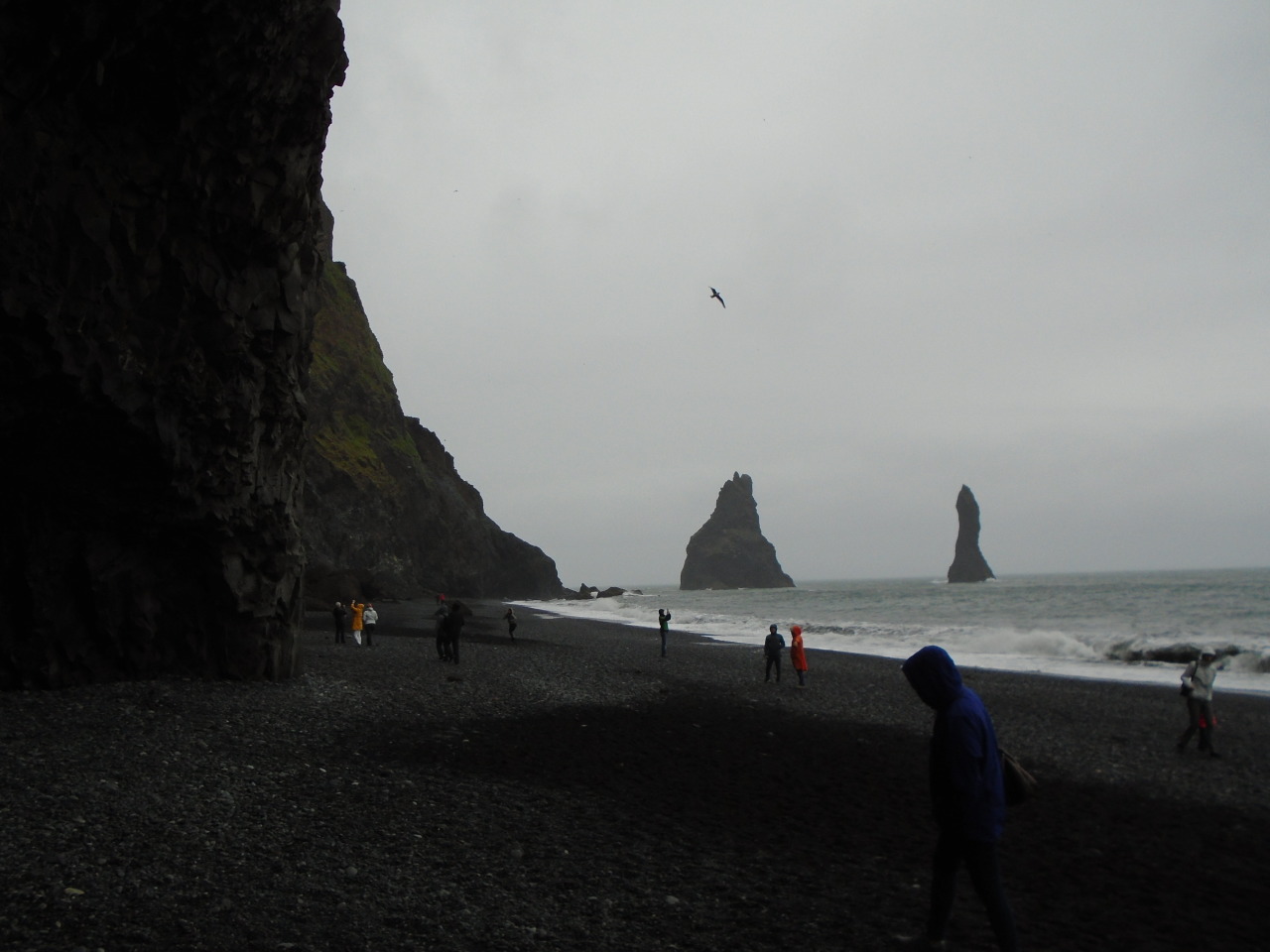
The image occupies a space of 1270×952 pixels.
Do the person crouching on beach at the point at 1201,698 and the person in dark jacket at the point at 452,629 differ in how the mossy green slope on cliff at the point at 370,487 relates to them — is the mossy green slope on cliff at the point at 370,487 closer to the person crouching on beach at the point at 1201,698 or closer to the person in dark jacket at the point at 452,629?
the person in dark jacket at the point at 452,629

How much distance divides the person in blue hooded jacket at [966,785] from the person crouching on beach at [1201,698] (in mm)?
10868

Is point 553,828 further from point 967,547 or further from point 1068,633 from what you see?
point 967,547

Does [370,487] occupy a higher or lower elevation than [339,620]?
higher

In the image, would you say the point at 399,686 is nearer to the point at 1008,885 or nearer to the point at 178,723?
the point at 178,723

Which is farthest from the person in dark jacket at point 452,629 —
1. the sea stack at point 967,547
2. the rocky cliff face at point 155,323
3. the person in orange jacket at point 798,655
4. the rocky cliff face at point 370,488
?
the sea stack at point 967,547

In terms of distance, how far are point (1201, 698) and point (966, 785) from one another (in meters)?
11.7

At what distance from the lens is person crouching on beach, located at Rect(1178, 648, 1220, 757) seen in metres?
14.1

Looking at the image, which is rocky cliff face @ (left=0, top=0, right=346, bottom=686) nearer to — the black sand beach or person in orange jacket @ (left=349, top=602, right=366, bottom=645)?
the black sand beach

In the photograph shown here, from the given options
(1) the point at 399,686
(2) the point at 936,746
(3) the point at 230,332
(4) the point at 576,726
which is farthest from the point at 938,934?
(3) the point at 230,332

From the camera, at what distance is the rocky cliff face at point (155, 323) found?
12.7m

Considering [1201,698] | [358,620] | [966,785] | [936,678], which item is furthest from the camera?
[358,620]

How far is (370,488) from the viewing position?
235 ft

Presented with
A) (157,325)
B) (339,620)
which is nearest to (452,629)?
(339,620)

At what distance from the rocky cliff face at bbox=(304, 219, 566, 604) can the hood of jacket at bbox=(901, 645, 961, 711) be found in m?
48.2
